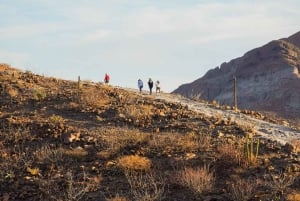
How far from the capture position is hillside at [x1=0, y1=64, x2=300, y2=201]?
14.0 meters

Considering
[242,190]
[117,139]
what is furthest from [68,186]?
[242,190]

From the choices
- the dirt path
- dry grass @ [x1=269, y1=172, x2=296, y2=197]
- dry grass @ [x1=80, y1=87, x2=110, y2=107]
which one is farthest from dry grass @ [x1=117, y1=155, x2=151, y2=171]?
dry grass @ [x1=80, y1=87, x2=110, y2=107]

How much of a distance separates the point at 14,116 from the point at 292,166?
1067cm

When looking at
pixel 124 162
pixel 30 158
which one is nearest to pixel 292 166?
pixel 124 162

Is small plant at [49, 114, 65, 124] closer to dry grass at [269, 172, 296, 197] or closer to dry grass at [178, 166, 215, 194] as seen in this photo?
dry grass at [178, 166, 215, 194]

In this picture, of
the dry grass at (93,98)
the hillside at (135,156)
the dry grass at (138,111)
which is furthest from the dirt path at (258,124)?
the dry grass at (93,98)

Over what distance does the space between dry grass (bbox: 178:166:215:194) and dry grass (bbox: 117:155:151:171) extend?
48.9 inches

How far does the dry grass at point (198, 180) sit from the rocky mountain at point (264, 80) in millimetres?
72391

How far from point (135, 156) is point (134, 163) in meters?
0.48

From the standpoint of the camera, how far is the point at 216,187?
1423 centimetres

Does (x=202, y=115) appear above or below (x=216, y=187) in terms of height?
above

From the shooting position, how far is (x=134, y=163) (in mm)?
15500

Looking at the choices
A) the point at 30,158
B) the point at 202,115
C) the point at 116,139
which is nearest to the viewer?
the point at 30,158

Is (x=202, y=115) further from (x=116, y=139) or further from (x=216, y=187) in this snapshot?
(x=216, y=187)
